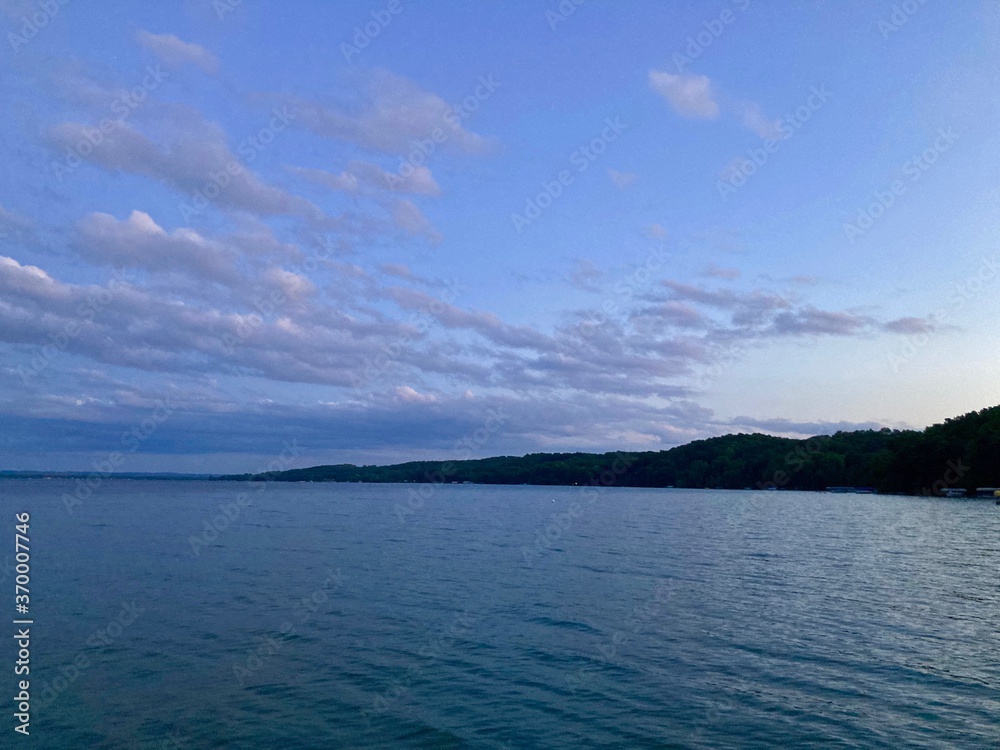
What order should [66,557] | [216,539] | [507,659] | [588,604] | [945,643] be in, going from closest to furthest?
[507,659] < [945,643] < [588,604] < [66,557] < [216,539]

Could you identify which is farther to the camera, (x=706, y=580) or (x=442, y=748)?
(x=706, y=580)

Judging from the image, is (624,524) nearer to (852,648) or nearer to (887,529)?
(887,529)

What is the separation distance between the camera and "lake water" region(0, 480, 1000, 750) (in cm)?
1642

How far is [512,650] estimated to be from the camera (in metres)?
23.2

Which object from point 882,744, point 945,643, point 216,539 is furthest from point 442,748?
point 216,539

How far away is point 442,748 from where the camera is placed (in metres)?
15.5

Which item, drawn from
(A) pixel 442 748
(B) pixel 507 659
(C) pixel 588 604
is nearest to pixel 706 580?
(C) pixel 588 604

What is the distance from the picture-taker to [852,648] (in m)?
23.1

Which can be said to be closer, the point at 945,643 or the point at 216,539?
the point at 945,643

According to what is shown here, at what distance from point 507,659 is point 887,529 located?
6344 centimetres

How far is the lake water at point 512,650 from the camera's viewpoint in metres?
16.4

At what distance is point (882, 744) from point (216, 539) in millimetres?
56170

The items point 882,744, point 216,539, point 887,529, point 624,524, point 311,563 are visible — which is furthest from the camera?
point 624,524

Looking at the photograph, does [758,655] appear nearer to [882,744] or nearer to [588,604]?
[882,744]
